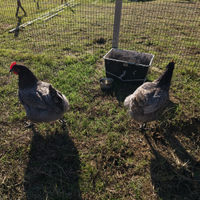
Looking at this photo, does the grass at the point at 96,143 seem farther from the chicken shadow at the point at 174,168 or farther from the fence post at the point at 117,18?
the fence post at the point at 117,18

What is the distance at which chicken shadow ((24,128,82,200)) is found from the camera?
2400mm

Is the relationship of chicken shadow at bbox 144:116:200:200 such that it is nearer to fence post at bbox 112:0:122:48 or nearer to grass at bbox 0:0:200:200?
grass at bbox 0:0:200:200

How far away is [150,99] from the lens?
2.96m

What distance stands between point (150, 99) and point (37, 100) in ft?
7.02

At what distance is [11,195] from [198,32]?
989 cm

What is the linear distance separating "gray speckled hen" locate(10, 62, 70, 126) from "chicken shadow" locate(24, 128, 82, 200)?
1.62ft

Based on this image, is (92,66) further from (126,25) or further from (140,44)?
(126,25)

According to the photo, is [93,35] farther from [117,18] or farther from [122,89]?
[122,89]

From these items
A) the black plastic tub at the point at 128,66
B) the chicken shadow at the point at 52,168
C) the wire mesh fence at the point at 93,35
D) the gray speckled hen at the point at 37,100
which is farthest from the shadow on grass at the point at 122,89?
the wire mesh fence at the point at 93,35

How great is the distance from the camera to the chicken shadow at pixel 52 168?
7.88 feet

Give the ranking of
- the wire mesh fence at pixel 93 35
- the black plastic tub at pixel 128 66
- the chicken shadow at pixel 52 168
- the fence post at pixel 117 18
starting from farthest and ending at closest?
the wire mesh fence at pixel 93 35, the fence post at pixel 117 18, the black plastic tub at pixel 128 66, the chicken shadow at pixel 52 168

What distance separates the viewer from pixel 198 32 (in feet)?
26.3

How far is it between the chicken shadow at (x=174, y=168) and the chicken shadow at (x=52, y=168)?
4.41ft

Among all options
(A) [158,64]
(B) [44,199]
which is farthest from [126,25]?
(B) [44,199]
